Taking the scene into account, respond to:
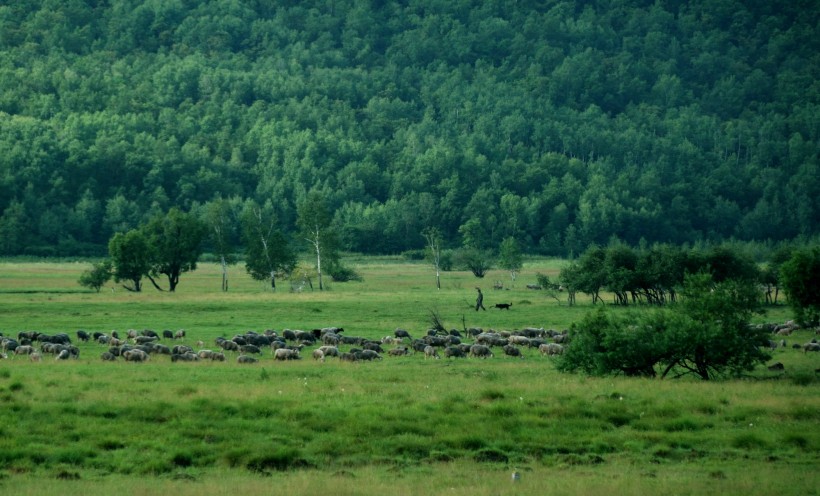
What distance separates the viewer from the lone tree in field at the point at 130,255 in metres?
84.8

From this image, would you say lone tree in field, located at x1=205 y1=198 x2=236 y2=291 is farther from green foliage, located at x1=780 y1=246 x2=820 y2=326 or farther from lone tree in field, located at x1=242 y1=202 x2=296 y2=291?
green foliage, located at x1=780 y1=246 x2=820 y2=326

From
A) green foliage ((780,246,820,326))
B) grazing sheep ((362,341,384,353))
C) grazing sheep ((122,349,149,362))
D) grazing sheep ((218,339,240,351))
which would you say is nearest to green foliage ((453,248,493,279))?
green foliage ((780,246,820,326))

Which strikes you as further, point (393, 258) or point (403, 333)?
point (393, 258)

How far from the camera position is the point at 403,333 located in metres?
49.7

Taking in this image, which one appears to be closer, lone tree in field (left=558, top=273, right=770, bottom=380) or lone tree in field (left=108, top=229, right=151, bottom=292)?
lone tree in field (left=558, top=273, right=770, bottom=380)

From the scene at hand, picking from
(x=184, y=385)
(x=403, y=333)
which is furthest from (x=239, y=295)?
(x=184, y=385)

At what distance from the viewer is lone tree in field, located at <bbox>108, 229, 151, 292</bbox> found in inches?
3337

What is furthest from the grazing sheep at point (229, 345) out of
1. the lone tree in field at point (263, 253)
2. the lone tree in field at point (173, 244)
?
the lone tree in field at point (263, 253)

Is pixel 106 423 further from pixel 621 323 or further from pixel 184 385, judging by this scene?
pixel 621 323

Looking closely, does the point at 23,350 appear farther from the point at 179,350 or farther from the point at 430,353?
the point at 430,353

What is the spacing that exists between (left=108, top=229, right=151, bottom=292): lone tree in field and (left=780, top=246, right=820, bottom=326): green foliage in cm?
5362

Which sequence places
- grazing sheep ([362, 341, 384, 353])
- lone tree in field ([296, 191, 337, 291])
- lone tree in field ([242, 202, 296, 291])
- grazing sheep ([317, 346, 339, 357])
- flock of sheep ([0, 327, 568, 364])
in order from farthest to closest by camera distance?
lone tree in field ([296, 191, 337, 291]) < lone tree in field ([242, 202, 296, 291]) < grazing sheep ([362, 341, 384, 353]) < grazing sheep ([317, 346, 339, 357]) < flock of sheep ([0, 327, 568, 364])

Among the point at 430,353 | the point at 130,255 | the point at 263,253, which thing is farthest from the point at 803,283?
the point at 263,253

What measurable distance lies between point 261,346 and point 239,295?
3708 centimetres
